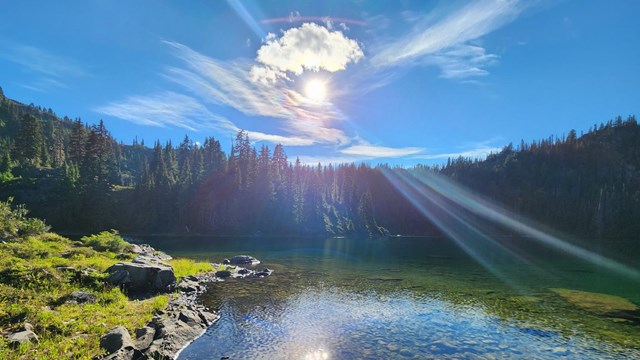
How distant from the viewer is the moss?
3666 centimetres

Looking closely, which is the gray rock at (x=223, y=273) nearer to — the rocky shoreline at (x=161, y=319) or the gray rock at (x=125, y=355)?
the rocky shoreline at (x=161, y=319)

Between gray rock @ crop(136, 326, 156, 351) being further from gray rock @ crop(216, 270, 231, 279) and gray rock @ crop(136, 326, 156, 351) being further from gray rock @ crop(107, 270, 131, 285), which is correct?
gray rock @ crop(216, 270, 231, 279)

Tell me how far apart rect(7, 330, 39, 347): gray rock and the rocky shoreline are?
9.82 feet

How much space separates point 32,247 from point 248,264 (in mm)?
31507

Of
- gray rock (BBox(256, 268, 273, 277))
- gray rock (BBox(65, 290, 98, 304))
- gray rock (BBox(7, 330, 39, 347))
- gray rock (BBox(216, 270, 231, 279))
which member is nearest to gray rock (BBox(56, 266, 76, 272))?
gray rock (BBox(65, 290, 98, 304))

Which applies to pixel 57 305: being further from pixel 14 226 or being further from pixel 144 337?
pixel 14 226

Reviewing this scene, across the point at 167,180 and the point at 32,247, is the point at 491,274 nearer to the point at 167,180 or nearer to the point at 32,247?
the point at 32,247

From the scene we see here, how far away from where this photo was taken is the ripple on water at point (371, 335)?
73.1 feet

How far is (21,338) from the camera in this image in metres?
16.1

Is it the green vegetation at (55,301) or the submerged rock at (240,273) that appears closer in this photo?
the green vegetation at (55,301)

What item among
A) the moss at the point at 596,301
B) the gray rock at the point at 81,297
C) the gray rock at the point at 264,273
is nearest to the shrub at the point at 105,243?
the gray rock at the point at 264,273

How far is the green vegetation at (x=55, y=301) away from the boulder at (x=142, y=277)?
4.78 feet

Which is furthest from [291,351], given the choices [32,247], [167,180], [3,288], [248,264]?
[167,180]

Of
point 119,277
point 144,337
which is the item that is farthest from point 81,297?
point 144,337
